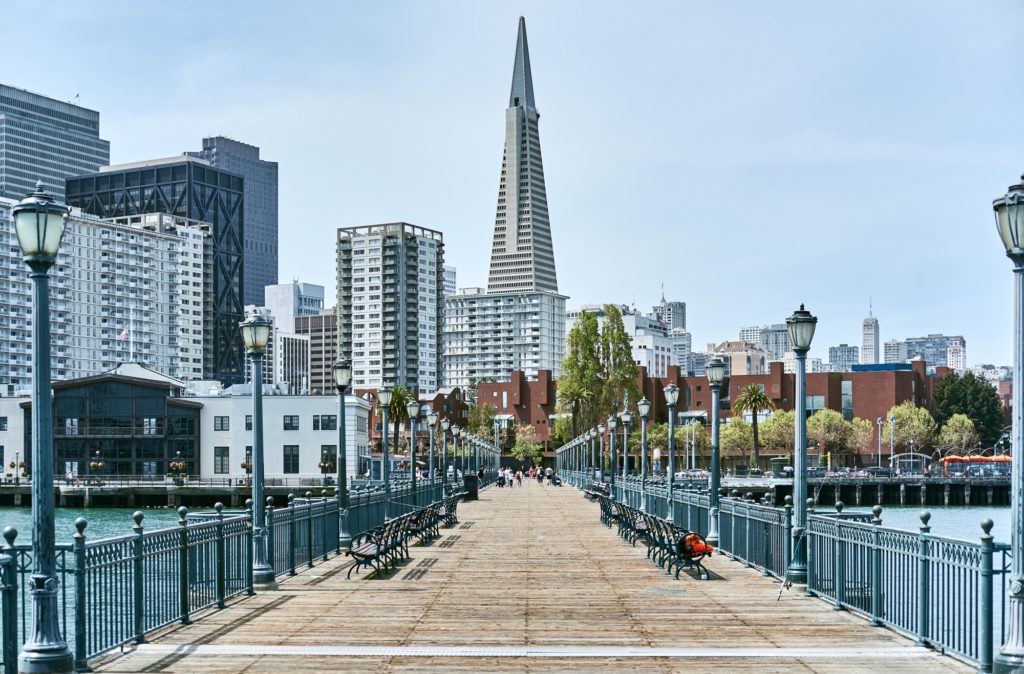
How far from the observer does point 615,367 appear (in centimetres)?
11031

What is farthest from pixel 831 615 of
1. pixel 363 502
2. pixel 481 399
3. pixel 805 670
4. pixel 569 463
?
pixel 481 399

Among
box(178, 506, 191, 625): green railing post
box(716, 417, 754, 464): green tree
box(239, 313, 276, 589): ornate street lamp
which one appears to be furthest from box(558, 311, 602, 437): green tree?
box(178, 506, 191, 625): green railing post

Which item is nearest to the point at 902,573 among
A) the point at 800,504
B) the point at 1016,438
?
the point at 1016,438

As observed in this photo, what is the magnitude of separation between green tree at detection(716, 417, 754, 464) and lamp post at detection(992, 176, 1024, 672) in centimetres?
12504

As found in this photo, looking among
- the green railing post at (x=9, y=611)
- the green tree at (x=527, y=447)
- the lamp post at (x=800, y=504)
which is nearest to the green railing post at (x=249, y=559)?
the green railing post at (x=9, y=611)

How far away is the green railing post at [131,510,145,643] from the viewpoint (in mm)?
13258

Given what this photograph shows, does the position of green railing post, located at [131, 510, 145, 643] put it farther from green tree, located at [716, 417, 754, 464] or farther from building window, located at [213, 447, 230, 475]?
green tree, located at [716, 417, 754, 464]

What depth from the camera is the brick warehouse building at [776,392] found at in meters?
138

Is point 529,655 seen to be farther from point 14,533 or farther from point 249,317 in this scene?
point 249,317

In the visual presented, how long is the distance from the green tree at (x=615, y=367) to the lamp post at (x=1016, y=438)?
9705 cm

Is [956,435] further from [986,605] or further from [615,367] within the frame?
[986,605]

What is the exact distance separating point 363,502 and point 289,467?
7199 centimetres

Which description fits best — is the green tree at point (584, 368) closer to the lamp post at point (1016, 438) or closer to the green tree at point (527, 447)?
the green tree at point (527, 447)

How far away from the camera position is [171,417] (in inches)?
3994
